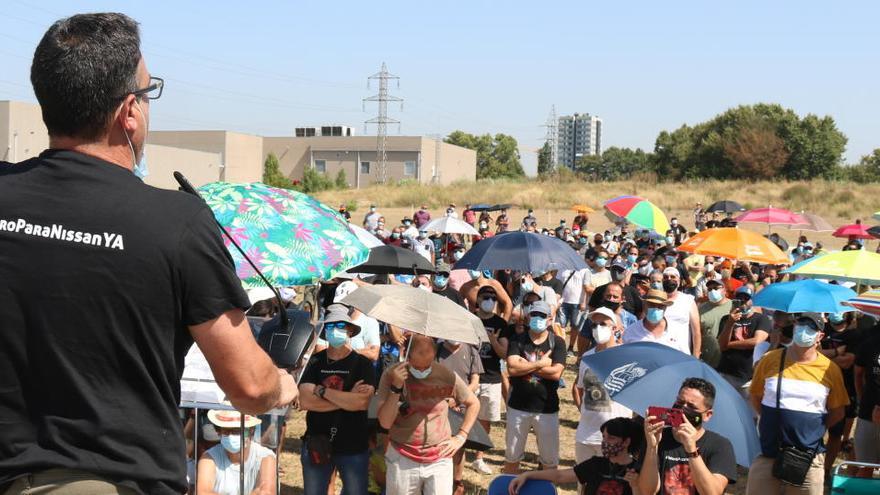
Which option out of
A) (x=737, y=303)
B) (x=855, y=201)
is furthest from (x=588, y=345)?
(x=855, y=201)

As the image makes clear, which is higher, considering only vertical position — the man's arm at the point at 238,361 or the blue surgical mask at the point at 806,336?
the man's arm at the point at 238,361

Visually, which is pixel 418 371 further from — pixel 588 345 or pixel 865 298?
pixel 588 345

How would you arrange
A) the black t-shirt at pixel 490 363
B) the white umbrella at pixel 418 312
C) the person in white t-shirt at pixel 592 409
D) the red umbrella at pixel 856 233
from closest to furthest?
the white umbrella at pixel 418 312 < the person in white t-shirt at pixel 592 409 < the black t-shirt at pixel 490 363 < the red umbrella at pixel 856 233

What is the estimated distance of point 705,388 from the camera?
217 inches

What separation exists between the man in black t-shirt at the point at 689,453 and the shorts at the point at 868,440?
285 centimetres

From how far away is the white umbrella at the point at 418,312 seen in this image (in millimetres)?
6664

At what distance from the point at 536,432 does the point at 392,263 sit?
3264 mm

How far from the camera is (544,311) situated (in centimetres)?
836

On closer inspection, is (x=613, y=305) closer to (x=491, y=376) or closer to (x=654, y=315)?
(x=654, y=315)

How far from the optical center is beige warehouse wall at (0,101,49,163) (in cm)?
4756

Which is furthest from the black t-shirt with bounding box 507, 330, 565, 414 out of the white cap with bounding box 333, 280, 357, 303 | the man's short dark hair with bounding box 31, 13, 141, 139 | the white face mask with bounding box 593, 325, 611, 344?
the man's short dark hair with bounding box 31, 13, 141, 139

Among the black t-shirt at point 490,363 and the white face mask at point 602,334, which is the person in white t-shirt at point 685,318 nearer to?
the white face mask at point 602,334

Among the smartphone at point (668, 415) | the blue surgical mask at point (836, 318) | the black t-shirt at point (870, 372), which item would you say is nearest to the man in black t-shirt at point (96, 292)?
the smartphone at point (668, 415)

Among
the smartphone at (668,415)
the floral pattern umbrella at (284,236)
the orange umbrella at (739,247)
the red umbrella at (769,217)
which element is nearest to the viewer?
the floral pattern umbrella at (284,236)
